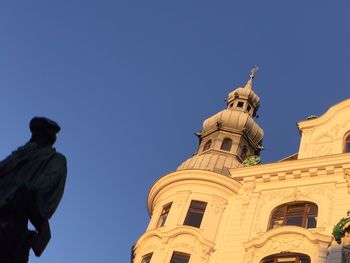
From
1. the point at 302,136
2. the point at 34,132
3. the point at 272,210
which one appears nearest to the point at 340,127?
the point at 302,136

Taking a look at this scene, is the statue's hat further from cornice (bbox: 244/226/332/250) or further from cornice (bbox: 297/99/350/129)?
cornice (bbox: 297/99/350/129)

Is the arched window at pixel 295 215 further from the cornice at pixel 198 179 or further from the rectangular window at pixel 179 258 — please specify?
the rectangular window at pixel 179 258

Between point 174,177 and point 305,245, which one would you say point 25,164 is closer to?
point 305,245

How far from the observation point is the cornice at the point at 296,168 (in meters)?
21.6

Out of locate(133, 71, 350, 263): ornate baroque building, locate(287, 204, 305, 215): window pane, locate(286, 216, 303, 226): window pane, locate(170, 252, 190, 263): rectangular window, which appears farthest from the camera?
locate(287, 204, 305, 215): window pane

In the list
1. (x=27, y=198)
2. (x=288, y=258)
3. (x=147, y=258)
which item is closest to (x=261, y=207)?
(x=288, y=258)

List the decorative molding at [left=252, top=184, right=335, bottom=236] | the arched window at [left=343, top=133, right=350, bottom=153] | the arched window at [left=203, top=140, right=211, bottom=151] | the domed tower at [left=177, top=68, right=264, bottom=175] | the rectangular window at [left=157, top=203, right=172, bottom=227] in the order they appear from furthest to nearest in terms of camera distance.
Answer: the arched window at [left=203, top=140, right=211, bottom=151] → the domed tower at [left=177, top=68, right=264, bottom=175] → the rectangular window at [left=157, top=203, right=172, bottom=227] → the arched window at [left=343, top=133, right=350, bottom=153] → the decorative molding at [left=252, top=184, right=335, bottom=236]

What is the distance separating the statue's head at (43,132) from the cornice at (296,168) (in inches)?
670

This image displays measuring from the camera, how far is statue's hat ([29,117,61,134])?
6056 millimetres

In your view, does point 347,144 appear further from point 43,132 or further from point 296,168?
point 43,132

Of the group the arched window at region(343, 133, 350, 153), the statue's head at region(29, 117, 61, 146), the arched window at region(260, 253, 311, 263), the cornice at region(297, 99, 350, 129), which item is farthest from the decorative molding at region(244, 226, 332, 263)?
the statue's head at region(29, 117, 61, 146)

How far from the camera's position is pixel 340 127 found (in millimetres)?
23828

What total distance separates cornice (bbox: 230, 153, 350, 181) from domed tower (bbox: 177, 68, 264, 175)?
14.2 feet

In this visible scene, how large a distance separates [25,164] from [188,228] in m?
16.2
